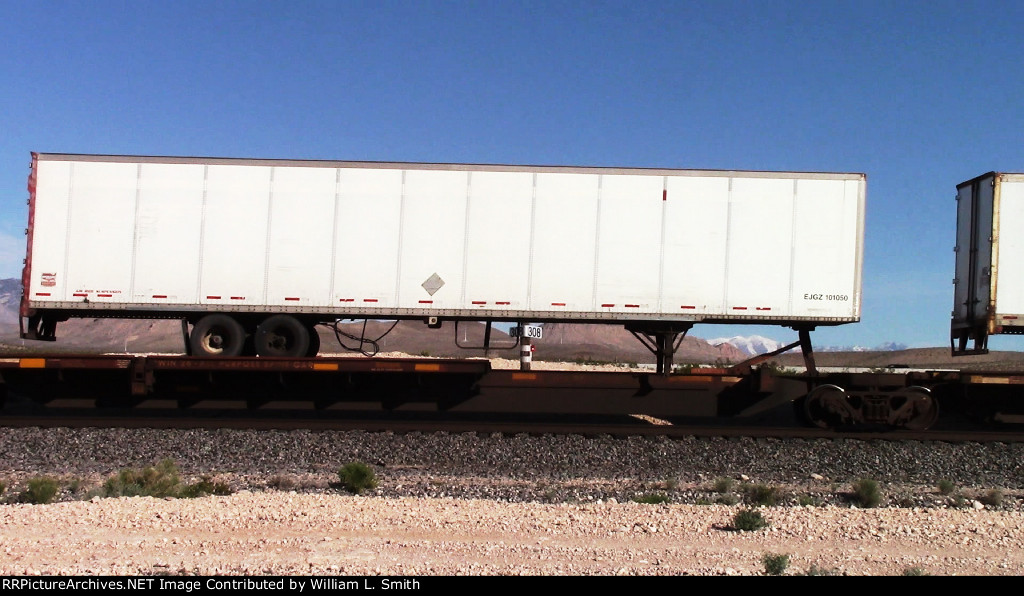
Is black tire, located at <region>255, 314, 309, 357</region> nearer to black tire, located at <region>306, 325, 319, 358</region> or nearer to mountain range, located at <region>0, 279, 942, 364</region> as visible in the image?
black tire, located at <region>306, 325, 319, 358</region>

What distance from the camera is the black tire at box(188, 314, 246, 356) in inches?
498

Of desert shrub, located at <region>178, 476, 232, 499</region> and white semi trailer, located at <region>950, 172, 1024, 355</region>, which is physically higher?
white semi trailer, located at <region>950, 172, 1024, 355</region>

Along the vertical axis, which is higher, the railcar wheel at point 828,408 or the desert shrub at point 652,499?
the railcar wheel at point 828,408

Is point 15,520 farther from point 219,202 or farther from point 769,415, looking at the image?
point 769,415

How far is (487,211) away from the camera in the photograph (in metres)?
12.7

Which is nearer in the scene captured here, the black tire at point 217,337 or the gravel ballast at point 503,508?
the gravel ballast at point 503,508

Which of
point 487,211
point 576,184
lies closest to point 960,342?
point 576,184

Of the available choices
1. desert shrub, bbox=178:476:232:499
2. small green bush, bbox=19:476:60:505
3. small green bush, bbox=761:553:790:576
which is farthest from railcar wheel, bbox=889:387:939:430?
small green bush, bbox=19:476:60:505

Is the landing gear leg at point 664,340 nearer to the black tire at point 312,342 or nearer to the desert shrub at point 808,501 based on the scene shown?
the desert shrub at point 808,501

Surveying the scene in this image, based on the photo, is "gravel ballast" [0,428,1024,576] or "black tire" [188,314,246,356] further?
"black tire" [188,314,246,356]

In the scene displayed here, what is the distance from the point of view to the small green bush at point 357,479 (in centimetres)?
895

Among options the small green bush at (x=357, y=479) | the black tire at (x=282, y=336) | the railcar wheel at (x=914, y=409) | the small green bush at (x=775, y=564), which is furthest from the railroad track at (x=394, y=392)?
the small green bush at (x=775, y=564)

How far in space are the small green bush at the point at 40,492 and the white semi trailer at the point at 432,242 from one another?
14.9 feet

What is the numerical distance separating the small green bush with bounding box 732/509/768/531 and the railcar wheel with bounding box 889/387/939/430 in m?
6.22
